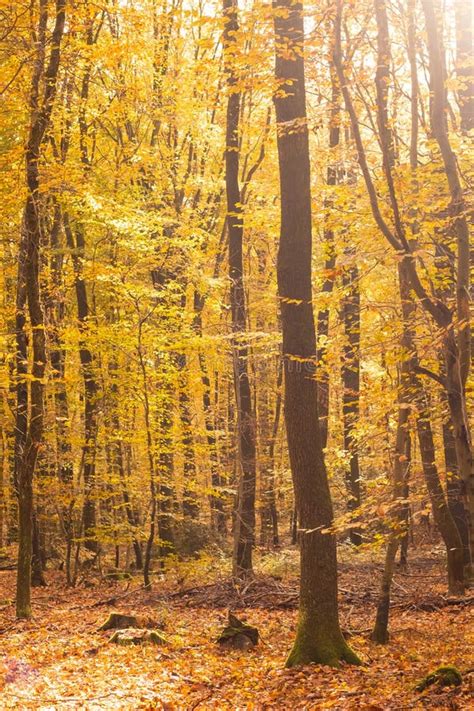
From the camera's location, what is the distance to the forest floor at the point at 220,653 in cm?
745

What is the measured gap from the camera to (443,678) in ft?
23.6

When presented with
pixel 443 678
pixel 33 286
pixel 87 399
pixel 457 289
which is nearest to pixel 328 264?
pixel 87 399

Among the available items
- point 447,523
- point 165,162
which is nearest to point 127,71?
point 165,162

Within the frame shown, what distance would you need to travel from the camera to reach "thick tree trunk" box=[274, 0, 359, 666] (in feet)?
28.6

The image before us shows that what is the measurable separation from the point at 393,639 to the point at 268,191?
9.53m

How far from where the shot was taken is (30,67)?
11.9 m

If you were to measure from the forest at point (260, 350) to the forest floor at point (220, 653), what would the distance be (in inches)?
2.2

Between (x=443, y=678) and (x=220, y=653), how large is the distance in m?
3.73

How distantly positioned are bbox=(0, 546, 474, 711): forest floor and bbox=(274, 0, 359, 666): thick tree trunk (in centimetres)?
53

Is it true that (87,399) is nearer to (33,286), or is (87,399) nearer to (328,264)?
(33,286)

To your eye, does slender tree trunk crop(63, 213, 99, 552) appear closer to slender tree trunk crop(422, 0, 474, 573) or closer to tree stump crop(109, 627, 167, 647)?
tree stump crop(109, 627, 167, 647)

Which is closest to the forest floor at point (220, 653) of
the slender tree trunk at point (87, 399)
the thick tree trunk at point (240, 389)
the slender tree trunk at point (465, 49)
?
the thick tree trunk at point (240, 389)

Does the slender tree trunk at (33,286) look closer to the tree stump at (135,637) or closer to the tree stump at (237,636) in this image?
the tree stump at (135,637)

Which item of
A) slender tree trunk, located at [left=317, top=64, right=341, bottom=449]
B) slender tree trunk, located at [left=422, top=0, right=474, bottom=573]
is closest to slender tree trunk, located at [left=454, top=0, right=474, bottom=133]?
slender tree trunk, located at [left=317, top=64, right=341, bottom=449]
